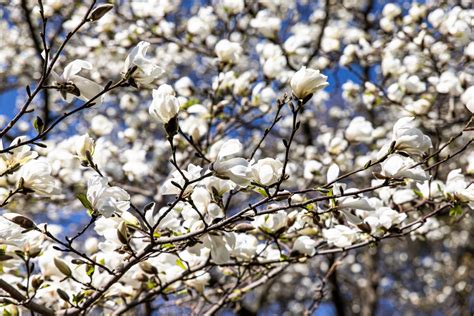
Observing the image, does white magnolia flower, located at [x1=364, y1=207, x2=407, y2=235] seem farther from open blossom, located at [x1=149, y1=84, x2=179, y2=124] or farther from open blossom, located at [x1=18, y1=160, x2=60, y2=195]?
open blossom, located at [x1=18, y1=160, x2=60, y2=195]

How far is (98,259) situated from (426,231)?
55.5 inches

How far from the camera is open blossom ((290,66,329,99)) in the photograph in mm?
1050

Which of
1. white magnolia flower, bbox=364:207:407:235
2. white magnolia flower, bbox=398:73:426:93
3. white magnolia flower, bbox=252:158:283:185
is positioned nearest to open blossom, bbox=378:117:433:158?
white magnolia flower, bbox=252:158:283:185

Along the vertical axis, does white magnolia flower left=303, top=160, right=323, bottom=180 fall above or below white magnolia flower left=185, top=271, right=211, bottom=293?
below

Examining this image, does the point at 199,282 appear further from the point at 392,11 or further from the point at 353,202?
the point at 392,11

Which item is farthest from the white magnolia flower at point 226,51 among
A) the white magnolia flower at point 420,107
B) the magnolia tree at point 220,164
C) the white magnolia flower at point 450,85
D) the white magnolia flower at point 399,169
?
the white magnolia flower at point 399,169

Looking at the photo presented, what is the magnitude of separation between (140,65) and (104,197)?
0.32m

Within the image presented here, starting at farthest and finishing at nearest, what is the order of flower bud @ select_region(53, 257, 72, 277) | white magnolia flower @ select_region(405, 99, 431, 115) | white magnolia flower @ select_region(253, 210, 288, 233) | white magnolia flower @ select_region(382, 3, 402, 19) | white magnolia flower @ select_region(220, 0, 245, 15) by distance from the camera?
white magnolia flower @ select_region(382, 3, 402, 19) < white magnolia flower @ select_region(220, 0, 245, 15) < white magnolia flower @ select_region(405, 99, 431, 115) < white magnolia flower @ select_region(253, 210, 288, 233) < flower bud @ select_region(53, 257, 72, 277)

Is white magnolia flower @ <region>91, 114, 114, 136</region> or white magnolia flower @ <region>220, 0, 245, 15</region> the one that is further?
white magnolia flower @ <region>220, 0, 245, 15</region>

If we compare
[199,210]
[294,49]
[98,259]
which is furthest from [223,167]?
[294,49]

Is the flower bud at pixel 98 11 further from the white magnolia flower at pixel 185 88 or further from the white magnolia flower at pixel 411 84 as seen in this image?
the white magnolia flower at pixel 411 84

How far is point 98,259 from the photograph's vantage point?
1.49 metres

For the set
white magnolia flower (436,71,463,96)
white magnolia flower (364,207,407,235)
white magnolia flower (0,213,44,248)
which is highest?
white magnolia flower (0,213,44,248)

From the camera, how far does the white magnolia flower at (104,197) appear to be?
110 centimetres
